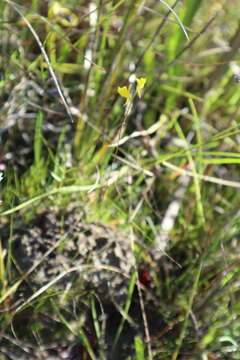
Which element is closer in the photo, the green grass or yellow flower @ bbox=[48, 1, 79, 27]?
the green grass

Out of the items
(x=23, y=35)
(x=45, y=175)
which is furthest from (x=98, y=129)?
(x=23, y=35)

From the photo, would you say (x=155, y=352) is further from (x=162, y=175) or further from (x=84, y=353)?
(x=162, y=175)

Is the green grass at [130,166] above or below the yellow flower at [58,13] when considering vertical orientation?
below

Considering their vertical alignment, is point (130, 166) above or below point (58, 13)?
below

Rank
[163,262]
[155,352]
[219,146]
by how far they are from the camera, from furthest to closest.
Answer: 1. [219,146]
2. [163,262]
3. [155,352]

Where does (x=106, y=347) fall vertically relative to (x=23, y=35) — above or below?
below

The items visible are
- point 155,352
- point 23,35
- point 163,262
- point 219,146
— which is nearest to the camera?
point 155,352

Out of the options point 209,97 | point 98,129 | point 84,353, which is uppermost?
point 209,97

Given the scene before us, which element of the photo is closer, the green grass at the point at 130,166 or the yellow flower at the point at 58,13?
the green grass at the point at 130,166
